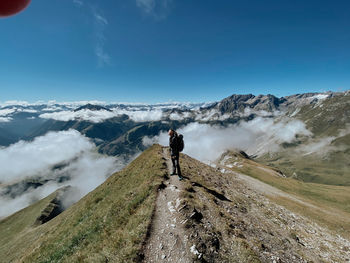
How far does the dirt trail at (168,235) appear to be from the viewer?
30.6 feet

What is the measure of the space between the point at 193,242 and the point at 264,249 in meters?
5.91

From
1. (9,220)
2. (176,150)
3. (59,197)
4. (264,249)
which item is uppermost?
(176,150)

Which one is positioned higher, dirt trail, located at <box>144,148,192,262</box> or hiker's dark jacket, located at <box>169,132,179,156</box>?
hiker's dark jacket, located at <box>169,132,179,156</box>

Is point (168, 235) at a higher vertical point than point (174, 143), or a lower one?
lower

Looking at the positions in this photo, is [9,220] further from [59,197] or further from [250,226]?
[250,226]

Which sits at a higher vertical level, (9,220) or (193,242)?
(193,242)

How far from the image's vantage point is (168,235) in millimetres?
10711

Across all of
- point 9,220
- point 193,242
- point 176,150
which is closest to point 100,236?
point 193,242

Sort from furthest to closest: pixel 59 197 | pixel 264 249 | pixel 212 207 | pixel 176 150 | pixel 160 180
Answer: pixel 59 197 < pixel 176 150 < pixel 160 180 < pixel 212 207 < pixel 264 249

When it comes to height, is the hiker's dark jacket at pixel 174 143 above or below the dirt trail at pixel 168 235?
above

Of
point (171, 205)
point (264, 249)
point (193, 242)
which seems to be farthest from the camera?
point (171, 205)

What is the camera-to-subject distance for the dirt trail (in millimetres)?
9336

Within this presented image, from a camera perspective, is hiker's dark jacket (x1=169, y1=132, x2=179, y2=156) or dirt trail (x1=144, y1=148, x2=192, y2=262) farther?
hiker's dark jacket (x1=169, y1=132, x2=179, y2=156)

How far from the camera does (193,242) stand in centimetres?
1003
